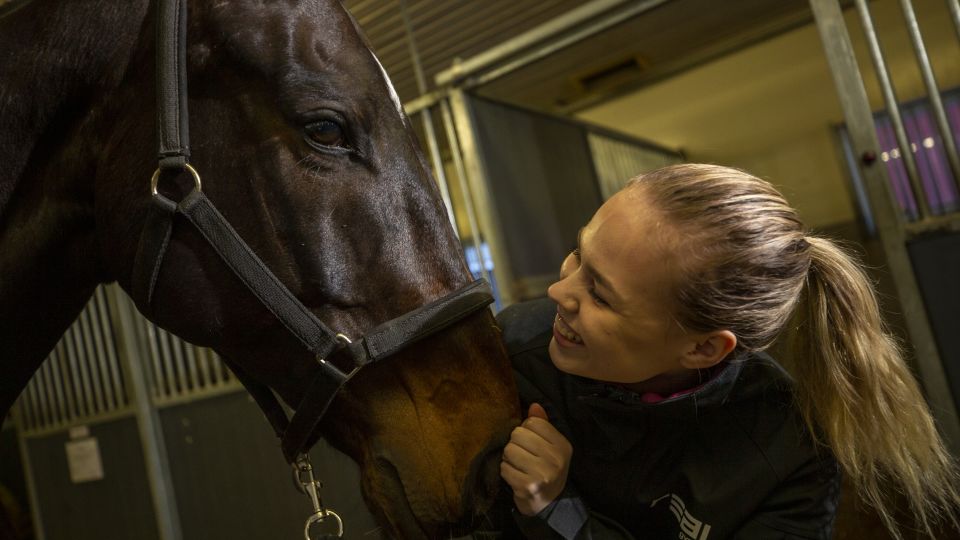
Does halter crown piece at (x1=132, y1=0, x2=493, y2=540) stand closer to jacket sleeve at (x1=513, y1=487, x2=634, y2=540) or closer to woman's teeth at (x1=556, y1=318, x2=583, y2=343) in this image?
woman's teeth at (x1=556, y1=318, x2=583, y2=343)

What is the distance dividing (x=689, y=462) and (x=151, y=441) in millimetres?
1816

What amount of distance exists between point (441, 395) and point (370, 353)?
107mm

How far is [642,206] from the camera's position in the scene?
2.56ft

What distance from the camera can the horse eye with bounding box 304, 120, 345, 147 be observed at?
32.8 inches

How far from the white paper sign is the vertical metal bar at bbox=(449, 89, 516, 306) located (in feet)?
5.14

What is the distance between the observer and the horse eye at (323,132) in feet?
2.73

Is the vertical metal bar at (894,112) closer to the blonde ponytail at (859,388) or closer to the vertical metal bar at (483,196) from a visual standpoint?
the blonde ponytail at (859,388)

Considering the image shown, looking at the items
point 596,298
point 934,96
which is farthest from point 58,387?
point 934,96

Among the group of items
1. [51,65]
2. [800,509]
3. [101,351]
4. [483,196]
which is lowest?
[800,509]

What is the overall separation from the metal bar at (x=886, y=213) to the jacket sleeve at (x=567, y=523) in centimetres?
89

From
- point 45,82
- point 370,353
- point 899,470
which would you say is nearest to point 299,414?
point 370,353

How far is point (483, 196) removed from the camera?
181 cm

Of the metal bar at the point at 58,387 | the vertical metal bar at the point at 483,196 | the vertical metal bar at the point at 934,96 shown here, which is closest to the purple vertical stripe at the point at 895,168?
the vertical metal bar at the point at 934,96

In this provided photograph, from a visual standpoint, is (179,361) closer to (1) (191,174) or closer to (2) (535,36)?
(1) (191,174)
